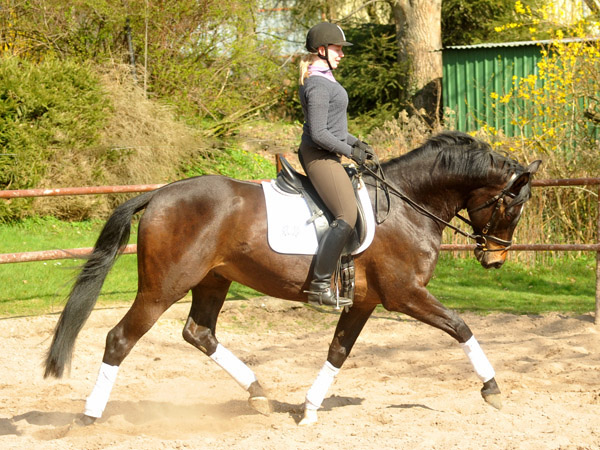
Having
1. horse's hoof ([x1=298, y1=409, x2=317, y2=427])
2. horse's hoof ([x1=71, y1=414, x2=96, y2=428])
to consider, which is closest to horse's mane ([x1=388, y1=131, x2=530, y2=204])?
horse's hoof ([x1=298, y1=409, x2=317, y2=427])

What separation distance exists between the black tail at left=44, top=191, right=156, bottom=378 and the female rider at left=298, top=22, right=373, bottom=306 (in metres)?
1.18

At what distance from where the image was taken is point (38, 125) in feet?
41.4

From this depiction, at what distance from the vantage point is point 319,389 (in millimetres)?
5273

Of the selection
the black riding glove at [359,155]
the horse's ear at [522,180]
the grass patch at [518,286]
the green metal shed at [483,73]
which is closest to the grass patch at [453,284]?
the grass patch at [518,286]

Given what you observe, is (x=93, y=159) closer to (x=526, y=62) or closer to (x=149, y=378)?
(x=149, y=378)

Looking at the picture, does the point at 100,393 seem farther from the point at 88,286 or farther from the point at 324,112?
the point at 324,112

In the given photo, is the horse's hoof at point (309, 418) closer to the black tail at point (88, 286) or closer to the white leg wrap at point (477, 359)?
the white leg wrap at point (477, 359)

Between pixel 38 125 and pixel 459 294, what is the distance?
7448 mm

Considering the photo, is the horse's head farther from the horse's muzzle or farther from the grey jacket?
the grey jacket

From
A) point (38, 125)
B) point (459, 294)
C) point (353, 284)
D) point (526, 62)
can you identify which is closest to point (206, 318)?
point (353, 284)

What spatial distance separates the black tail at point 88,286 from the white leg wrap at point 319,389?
1604 mm

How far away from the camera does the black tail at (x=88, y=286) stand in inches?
200

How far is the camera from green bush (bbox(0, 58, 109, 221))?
12156mm

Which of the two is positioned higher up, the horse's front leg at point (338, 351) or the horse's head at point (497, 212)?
the horse's head at point (497, 212)
